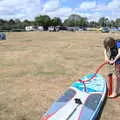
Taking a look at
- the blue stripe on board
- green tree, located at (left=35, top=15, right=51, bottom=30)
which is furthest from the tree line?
the blue stripe on board

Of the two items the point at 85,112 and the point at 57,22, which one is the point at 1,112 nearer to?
the point at 85,112

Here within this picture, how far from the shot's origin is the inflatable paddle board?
660 centimetres

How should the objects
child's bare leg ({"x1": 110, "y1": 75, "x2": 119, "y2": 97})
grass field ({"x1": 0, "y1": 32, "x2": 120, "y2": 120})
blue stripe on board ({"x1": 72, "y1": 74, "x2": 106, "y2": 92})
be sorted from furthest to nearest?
child's bare leg ({"x1": 110, "y1": 75, "x2": 119, "y2": 97}) < blue stripe on board ({"x1": 72, "y1": 74, "x2": 106, "y2": 92}) < grass field ({"x1": 0, "y1": 32, "x2": 120, "y2": 120})

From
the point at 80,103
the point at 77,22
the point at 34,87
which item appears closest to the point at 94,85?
the point at 80,103

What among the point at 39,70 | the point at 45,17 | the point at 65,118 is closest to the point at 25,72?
the point at 39,70

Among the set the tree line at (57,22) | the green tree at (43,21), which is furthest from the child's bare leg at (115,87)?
the green tree at (43,21)

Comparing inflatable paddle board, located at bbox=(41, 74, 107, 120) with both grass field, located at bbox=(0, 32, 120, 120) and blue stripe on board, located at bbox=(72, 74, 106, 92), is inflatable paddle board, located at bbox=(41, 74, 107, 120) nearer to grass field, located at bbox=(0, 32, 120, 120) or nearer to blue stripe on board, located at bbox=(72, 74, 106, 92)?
blue stripe on board, located at bbox=(72, 74, 106, 92)

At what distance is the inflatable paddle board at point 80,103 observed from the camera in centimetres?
660

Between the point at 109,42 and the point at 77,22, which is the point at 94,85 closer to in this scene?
the point at 109,42

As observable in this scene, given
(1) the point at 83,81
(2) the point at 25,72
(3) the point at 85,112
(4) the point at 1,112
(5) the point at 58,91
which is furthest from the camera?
(2) the point at 25,72

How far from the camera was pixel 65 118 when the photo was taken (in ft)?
21.0

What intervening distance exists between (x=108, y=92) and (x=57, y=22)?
124m

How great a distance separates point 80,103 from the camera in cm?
720

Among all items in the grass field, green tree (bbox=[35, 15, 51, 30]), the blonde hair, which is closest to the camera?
the grass field
